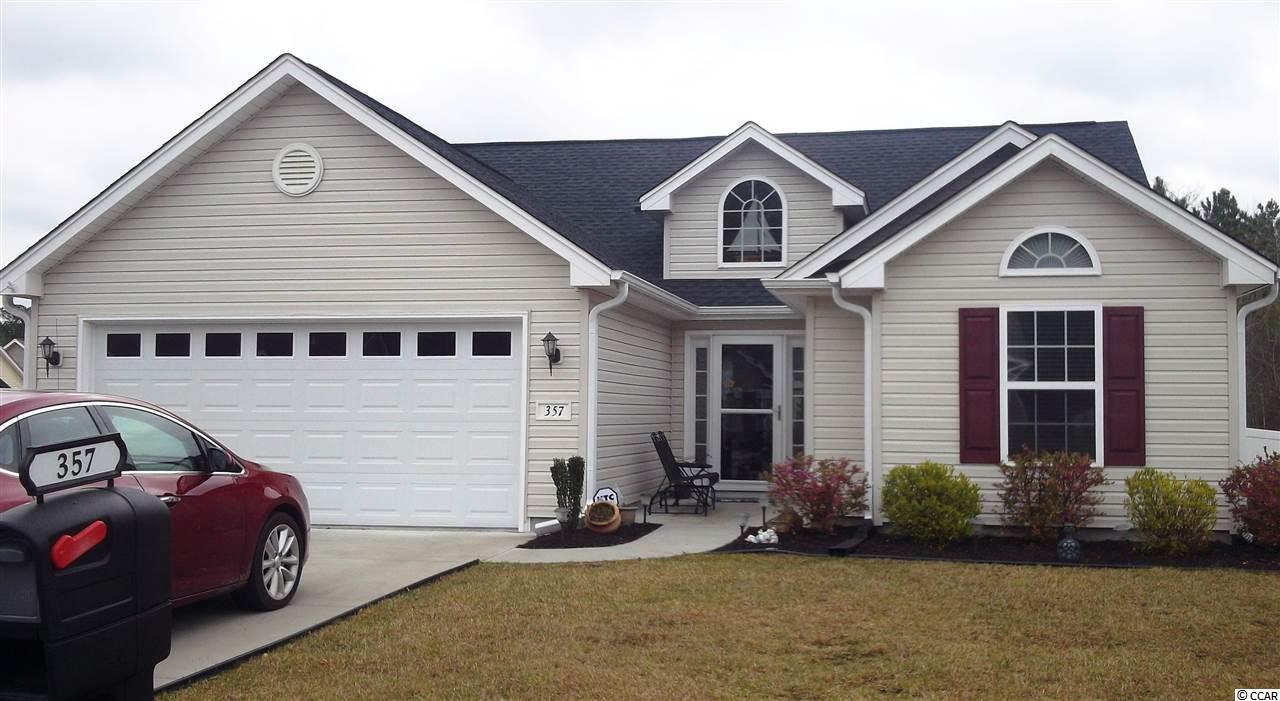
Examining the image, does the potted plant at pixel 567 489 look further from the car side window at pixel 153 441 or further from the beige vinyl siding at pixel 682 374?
the car side window at pixel 153 441

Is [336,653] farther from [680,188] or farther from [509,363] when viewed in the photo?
[680,188]

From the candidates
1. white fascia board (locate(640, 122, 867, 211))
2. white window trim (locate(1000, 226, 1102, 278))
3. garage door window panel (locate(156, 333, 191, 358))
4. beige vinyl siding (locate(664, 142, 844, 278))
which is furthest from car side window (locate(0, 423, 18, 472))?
beige vinyl siding (locate(664, 142, 844, 278))

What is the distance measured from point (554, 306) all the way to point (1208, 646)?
276 inches

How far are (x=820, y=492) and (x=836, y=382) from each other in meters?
1.71

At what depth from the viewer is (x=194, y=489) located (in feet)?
21.5

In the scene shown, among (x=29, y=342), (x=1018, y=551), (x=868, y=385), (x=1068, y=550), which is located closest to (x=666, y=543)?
(x=868, y=385)

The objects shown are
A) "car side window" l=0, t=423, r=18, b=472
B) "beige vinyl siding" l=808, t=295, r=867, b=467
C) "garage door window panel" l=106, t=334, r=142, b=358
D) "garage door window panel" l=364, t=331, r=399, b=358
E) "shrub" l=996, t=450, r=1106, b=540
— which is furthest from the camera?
"garage door window panel" l=106, t=334, r=142, b=358

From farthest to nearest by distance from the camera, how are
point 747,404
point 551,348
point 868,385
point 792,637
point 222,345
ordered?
1. point 747,404
2. point 222,345
3. point 551,348
4. point 868,385
5. point 792,637

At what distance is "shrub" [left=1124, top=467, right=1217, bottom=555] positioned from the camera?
31.9 ft

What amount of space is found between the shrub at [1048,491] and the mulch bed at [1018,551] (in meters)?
0.24

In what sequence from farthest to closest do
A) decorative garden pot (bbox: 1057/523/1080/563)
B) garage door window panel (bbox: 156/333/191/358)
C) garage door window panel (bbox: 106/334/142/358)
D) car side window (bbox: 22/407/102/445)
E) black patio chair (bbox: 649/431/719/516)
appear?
black patio chair (bbox: 649/431/719/516), garage door window panel (bbox: 106/334/142/358), garage door window panel (bbox: 156/333/191/358), decorative garden pot (bbox: 1057/523/1080/563), car side window (bbox: 22/407/102/445)

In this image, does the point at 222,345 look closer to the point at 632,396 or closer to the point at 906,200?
the point at 632,396

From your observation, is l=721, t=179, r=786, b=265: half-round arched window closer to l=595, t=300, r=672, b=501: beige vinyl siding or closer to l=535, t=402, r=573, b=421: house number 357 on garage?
l=595, t=300, r=672, b=501: beige vinyl siding

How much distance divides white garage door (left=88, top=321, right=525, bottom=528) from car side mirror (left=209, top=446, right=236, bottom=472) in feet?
15.9
